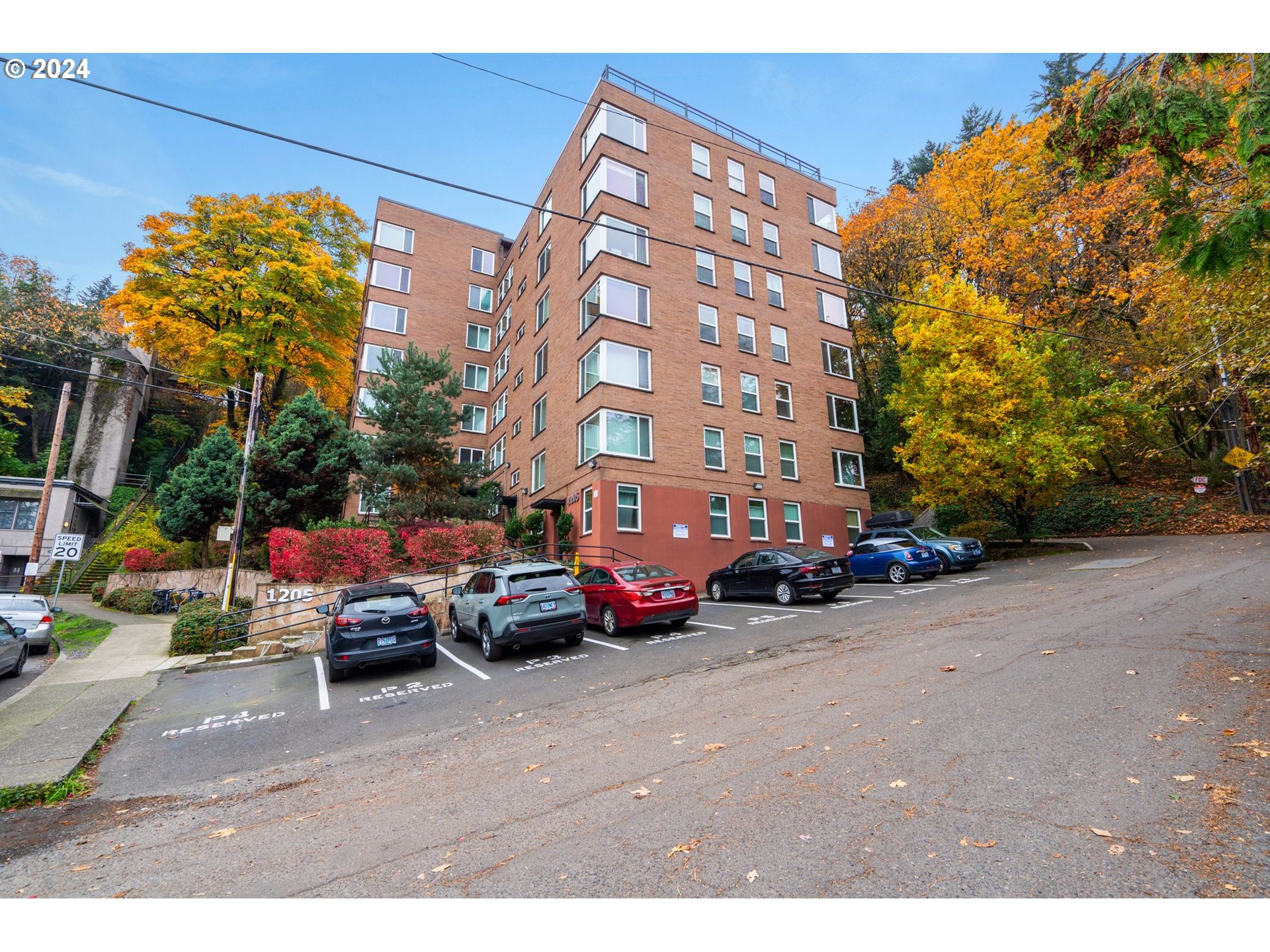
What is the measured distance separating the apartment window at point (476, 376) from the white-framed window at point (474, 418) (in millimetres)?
1215

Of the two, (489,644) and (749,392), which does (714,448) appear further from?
(489,644)

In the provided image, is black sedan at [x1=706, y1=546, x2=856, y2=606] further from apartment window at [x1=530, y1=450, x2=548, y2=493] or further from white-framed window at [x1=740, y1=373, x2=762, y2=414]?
apartment window at [x1=530, y1=450, x2=548, y2=493]

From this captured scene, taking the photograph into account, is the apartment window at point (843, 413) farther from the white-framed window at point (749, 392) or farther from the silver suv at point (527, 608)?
the silver suv at point (527, 608)

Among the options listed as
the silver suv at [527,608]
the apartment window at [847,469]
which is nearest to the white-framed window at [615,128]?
the apartment window at [847,469]

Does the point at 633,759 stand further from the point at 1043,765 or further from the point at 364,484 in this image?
the point at 364,484

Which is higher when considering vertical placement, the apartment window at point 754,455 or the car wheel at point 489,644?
the apartment window at point 754,455

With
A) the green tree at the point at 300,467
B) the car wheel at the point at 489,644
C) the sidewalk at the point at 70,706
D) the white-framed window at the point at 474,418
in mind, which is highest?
the white-framed window at the point at 474,418

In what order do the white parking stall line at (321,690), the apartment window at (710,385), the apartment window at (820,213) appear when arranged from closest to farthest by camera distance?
the white parking stall line at (321,690) → the apartment window at (710,385) → the apartment window at (820,213)

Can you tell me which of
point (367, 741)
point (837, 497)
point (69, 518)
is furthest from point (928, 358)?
point (69, 518)

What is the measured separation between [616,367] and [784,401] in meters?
8.57

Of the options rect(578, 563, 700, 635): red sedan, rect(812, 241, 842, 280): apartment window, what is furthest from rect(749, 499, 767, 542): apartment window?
rect(812, 241, 842, 280): apartment window

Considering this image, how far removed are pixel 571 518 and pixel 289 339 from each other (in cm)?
1831

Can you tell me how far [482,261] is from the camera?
123 ft

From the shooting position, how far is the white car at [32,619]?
49.2 feet
